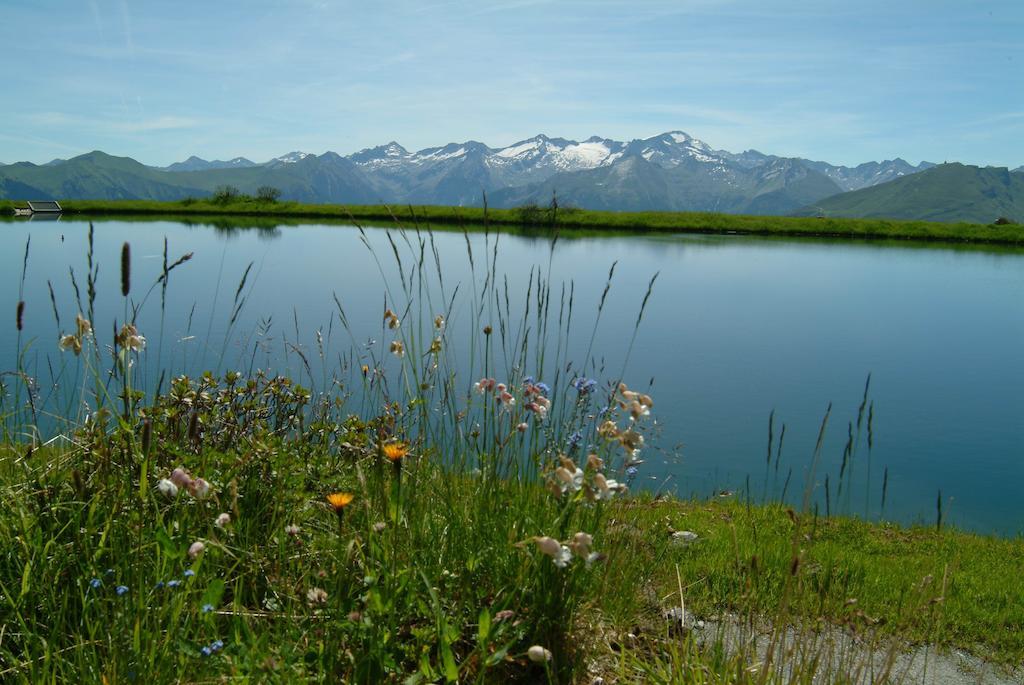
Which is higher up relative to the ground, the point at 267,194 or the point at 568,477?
the point at 267,194

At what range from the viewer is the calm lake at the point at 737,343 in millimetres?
8508

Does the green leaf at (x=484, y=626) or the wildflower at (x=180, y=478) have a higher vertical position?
the wildflower at (x=180, y=478)

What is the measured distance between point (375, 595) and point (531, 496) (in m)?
1.01

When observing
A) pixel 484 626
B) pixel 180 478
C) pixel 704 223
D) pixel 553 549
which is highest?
pixel 704 223

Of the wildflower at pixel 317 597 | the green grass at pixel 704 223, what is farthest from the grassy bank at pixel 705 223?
the wildflower at pixel 317 597

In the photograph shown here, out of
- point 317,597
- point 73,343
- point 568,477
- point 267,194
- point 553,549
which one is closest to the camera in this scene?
point 553,549

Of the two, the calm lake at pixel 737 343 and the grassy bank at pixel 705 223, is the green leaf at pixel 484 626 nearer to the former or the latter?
the calm lake at pixel 737 343

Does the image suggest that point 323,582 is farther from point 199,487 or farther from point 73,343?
point 73,343

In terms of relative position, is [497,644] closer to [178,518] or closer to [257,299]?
[178,518]

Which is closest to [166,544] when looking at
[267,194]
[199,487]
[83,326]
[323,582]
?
[199,487]

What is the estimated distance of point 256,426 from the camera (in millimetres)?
3811

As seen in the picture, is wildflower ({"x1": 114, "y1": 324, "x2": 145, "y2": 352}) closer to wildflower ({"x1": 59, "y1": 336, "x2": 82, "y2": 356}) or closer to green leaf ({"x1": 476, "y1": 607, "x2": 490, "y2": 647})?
wildflower ({"x1": 59, "y1": 336, "x2": 82, "y2": 356})

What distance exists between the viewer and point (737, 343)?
55.4 feet

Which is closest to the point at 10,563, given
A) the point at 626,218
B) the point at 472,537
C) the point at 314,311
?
the point at 472,537
